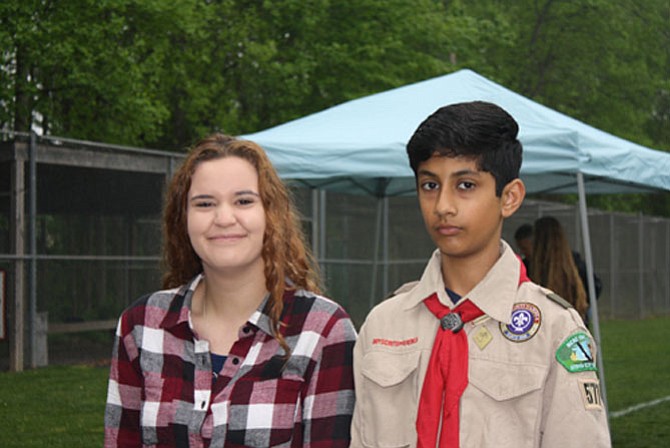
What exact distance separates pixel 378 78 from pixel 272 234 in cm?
1609

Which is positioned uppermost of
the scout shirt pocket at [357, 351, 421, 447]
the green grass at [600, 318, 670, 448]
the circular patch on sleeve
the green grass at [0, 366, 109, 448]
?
the circular patch on sleeve

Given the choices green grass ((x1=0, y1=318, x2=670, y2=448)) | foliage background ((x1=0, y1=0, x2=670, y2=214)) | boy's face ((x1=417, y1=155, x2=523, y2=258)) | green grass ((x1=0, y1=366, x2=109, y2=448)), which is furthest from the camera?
foliage background ((x1=0, y1=0, x2=670, y2=214))

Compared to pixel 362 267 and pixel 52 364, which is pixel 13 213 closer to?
pixel 52 364

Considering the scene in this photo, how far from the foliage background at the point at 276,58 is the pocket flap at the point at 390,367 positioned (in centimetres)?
1174

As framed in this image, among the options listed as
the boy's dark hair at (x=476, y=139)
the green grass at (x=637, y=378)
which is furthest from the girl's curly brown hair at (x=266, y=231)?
the green grass at (x=637, y=378)

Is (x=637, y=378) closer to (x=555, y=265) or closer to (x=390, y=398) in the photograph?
(x=555, y=265)

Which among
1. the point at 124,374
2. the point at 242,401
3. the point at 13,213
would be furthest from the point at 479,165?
the point at 13,213

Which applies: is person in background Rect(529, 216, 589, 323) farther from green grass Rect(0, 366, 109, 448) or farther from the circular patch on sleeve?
the circular patch on sleeve

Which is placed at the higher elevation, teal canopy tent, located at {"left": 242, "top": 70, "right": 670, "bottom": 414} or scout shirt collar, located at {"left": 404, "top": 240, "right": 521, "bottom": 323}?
teal canopy tent, located at {"left": 242, "top": 70, "right": 670, "bottom": 414}

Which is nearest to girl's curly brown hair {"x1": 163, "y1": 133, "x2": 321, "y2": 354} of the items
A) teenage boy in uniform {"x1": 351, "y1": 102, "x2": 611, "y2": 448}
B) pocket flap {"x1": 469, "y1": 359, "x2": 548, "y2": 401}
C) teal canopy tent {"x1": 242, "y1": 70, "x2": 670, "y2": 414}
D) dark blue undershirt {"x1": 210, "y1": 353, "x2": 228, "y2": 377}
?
dark blue undershirt {"x1": 210, "y1": 353, "x2": 228, "y2": 377}

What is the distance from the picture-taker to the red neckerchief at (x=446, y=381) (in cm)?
236

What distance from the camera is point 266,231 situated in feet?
8.60

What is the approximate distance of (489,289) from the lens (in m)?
2.43

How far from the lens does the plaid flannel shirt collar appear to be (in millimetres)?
2592
